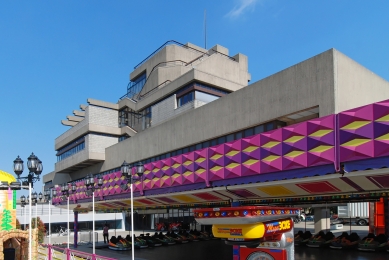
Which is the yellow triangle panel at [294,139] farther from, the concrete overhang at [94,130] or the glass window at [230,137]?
the concrete overhang at [94,130]

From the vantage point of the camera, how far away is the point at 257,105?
876 inches

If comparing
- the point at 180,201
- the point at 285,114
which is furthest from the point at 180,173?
the point at 285,114

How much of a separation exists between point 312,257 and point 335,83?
10675 mm

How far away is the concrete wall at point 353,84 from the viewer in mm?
17500

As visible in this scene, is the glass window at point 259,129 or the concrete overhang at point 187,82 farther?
the concrete overhang at point 187,82

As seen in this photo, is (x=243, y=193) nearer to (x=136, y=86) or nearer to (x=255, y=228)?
(x=255, y=228)

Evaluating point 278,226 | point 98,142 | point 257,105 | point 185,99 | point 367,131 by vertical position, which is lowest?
point 278,226

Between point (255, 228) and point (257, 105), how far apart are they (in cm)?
1330

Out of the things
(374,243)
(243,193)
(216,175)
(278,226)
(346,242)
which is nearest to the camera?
(278,226)

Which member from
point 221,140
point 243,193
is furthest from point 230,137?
point 243,193

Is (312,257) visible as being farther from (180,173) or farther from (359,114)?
(359,114)

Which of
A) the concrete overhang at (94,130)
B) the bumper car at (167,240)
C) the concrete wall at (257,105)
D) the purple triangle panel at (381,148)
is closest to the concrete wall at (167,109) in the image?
the concrete wall at (257,105)

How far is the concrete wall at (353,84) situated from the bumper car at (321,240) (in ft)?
36.6

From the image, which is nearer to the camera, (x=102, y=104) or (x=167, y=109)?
(x=167, y=109)
